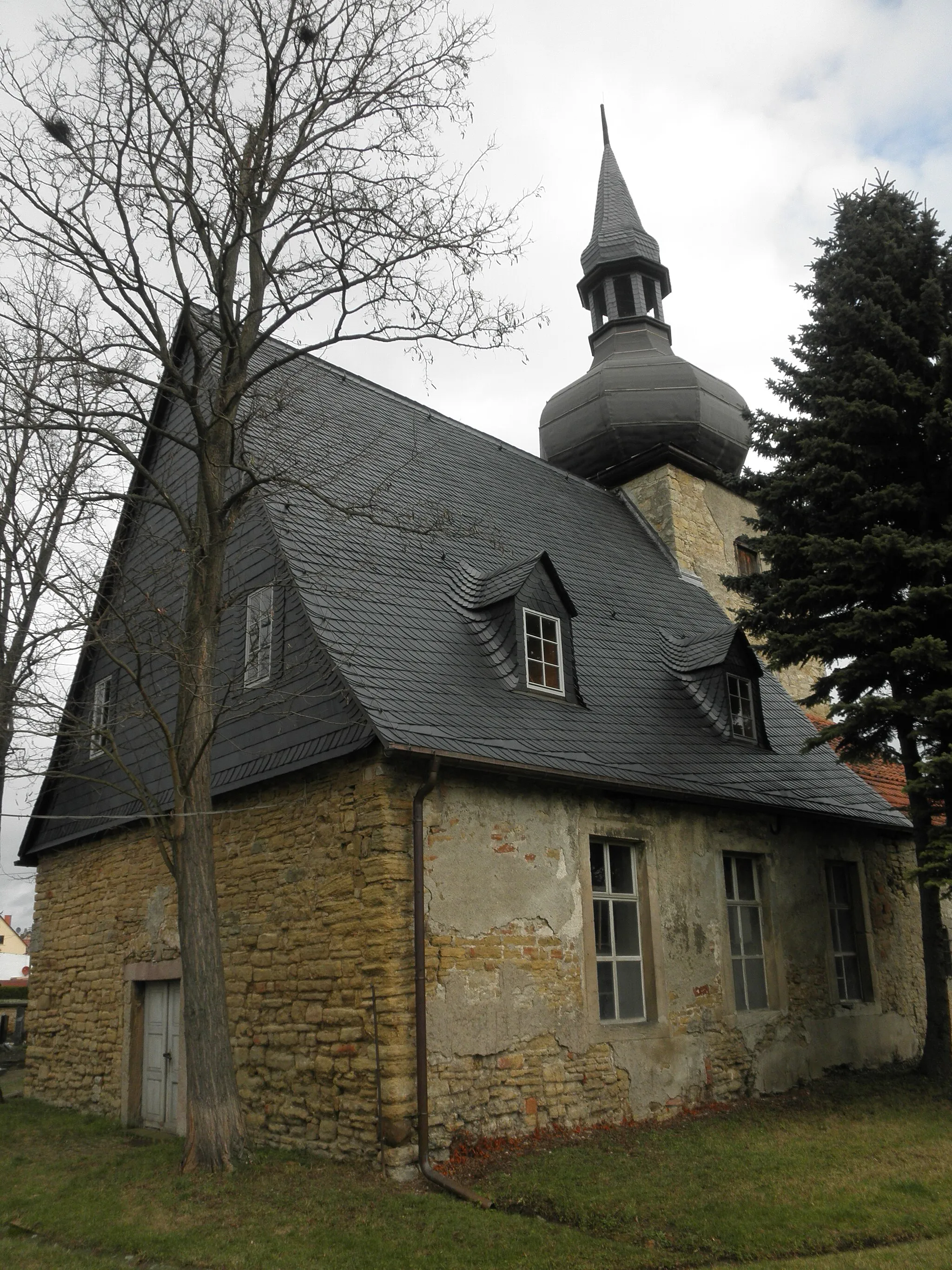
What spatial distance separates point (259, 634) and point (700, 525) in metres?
9.32

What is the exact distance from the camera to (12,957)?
46.6 meters

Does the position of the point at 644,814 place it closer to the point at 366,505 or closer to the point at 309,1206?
the point at 366,505

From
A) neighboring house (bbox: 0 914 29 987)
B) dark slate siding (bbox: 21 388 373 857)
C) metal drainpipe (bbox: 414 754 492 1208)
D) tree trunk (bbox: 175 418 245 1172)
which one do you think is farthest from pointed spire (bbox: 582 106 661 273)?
neighboring house (bbox: 0 914 29 987)

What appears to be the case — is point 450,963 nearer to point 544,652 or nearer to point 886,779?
point 544,652

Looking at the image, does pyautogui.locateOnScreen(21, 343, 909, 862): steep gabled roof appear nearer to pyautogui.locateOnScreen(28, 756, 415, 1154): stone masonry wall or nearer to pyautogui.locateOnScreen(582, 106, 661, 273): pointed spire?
pyautogui.locateOnScreen(28, 756, 415, 1154): stone masonry wall

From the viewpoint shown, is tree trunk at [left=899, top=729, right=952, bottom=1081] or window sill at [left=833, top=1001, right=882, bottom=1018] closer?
tree trunk at [left=899, top=729, right=952, bottom=1081]

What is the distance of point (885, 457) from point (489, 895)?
6376 mm

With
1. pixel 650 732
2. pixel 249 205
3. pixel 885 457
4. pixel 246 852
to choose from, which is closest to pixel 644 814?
pixel 650 732

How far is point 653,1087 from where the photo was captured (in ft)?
31.4

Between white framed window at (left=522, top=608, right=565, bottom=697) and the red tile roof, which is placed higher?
white framed window at (left=522, top=608, right=565, bottom=697)

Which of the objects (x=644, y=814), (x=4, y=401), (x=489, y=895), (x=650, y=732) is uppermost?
(x=4, y=401)

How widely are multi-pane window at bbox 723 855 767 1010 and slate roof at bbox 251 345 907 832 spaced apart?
0.80m

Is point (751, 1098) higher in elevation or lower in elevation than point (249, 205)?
lower

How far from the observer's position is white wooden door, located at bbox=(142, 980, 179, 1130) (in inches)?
405
